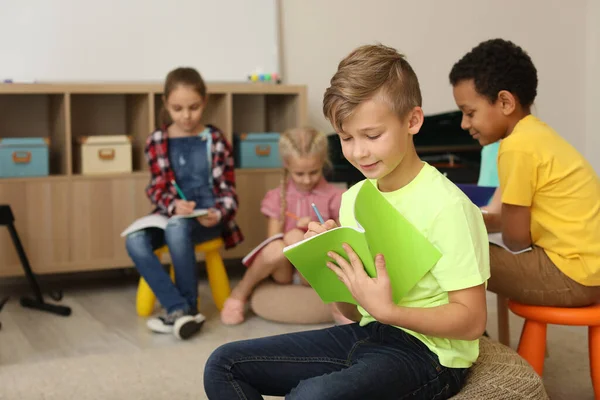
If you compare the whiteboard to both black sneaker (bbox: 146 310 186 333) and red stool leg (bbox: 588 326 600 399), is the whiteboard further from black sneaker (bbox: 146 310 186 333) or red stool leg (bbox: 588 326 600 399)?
red stool leg (bbox: 588 326 600 399)

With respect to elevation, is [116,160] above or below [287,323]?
above

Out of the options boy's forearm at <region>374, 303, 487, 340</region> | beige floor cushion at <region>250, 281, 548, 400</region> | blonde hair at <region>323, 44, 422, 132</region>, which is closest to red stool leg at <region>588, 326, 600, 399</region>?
beige floor cushion at <region>250, 281, 548, 400</region>

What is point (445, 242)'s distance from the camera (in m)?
1.20

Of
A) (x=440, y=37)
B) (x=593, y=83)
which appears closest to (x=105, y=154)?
(x=440, y=37)

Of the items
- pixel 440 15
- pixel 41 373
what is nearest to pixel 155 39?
pixel 440 15

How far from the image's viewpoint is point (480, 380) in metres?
1.31

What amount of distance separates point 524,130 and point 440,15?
96.4 inches

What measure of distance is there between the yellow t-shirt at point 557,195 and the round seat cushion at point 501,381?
0.41 metres

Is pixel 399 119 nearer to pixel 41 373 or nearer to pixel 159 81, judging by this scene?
pixel 41 373

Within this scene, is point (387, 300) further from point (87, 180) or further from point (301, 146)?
point (87, 180)

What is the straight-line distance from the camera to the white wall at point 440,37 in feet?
12.5

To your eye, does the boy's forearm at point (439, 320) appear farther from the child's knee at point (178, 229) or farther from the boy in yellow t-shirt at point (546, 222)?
the child's knee at point (178, 229)

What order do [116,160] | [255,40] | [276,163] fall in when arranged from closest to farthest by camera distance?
[116,160]
[276,163]
[255,40]

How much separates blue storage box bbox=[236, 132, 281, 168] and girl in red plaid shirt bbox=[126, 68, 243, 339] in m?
0.44
